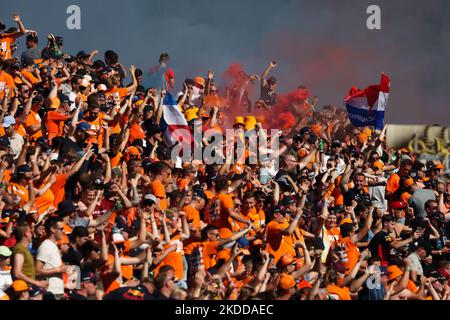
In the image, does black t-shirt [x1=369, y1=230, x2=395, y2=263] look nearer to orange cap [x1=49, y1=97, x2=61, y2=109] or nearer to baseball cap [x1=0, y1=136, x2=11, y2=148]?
orange cap [x1=49, y1=97, x2=61, y2=109]

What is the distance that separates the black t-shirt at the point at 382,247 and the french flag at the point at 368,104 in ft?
16.0

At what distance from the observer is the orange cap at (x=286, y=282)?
14.2 m

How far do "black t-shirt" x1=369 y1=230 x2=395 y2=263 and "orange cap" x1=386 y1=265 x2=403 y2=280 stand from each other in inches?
38.4

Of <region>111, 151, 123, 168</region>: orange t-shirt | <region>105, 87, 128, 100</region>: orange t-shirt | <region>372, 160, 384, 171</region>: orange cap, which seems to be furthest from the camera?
<region>372, 160, 384, 171</region>: orange cap

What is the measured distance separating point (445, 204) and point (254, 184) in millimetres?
3815

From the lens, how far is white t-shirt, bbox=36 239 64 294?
13258 millimetres

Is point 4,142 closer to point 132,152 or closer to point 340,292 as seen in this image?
point 132,152

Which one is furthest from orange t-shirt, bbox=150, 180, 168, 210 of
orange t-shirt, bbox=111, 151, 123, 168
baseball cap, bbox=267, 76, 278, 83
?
baseball cap, bbox=267, 76, 278, 83

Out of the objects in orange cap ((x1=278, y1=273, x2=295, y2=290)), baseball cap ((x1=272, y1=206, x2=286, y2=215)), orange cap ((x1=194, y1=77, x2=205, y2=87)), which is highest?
orange cap ((x1=194, y1=77, x2=205, y2=87))

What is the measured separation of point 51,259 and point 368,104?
33.7 ft

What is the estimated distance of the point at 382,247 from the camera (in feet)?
57.6

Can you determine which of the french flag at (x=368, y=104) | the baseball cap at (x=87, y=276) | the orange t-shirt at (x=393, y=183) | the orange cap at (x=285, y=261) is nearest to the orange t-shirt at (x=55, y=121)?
the orange cap at (x=285, y=261)

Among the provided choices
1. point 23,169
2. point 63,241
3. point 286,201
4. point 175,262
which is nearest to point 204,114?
point 286,201

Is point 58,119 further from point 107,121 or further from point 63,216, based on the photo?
point 63,216
